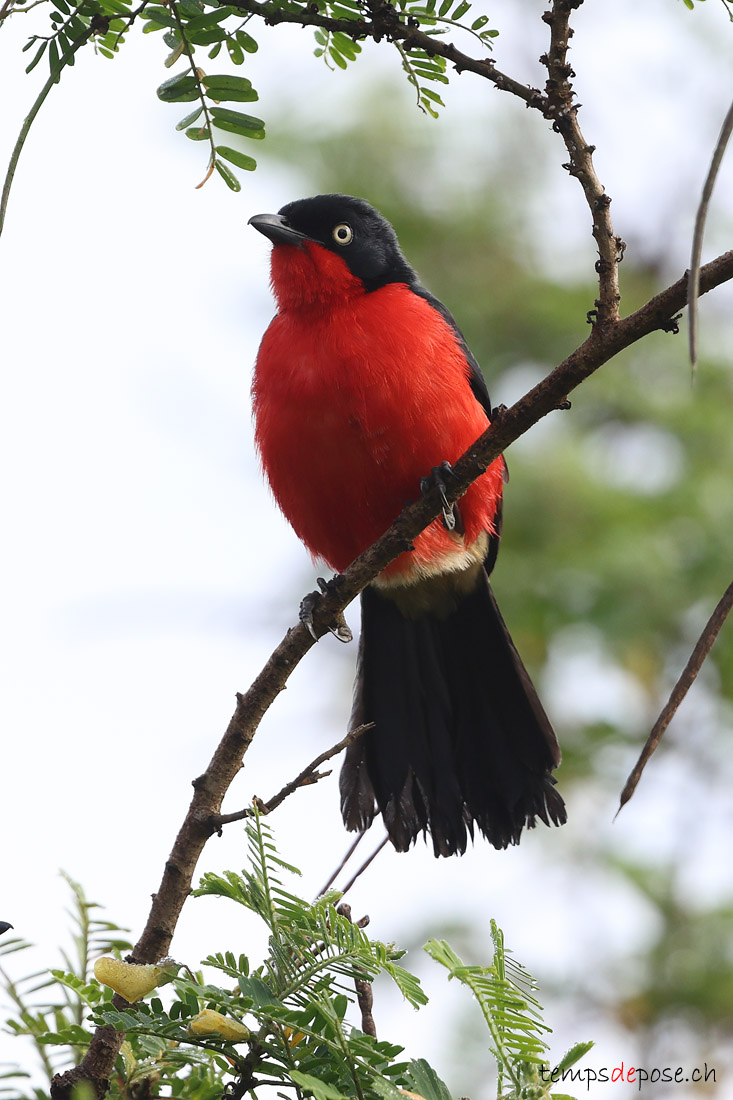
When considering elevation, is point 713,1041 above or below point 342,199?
below

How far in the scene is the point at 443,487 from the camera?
266cm

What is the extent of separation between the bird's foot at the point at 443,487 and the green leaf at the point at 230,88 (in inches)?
34.9

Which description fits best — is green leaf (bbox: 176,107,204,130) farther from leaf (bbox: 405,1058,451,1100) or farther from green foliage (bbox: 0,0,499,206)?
leaf (bbox: 405,1058,451,1100)

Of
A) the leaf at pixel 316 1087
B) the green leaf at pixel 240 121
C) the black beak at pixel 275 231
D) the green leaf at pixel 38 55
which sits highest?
the black beak at pixel 275 231

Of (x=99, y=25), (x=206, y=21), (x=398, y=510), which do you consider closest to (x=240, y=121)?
(x=206, y=21)

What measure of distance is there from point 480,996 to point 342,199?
3.58m

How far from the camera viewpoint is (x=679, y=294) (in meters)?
1.77

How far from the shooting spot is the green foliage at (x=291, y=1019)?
164 cm

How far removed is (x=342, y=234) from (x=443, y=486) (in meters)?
2.16

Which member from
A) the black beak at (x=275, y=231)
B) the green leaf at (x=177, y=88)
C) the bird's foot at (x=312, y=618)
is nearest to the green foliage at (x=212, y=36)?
the green leaf at (x=177, y=88)

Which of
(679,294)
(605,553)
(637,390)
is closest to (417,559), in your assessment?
(679,294)

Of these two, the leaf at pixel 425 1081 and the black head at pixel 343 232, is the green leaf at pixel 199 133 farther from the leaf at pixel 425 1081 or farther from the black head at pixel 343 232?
the black head at pixel 343 232

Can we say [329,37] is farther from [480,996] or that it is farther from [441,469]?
[480,996]

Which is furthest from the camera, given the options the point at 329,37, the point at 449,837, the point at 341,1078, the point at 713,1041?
the point at 713,1041
